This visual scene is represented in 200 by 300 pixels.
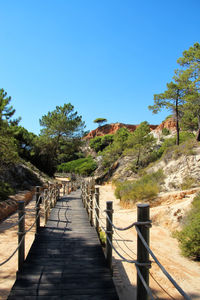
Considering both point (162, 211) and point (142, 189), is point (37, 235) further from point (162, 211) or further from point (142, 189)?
point (142, 189)

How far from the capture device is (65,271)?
393 centimetres

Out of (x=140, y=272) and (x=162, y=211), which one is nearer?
(x=140, y=272)

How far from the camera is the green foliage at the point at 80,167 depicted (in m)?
49.3

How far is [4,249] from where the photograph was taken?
6336mm

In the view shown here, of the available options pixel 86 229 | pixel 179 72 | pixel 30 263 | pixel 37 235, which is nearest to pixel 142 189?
pixel 86 229

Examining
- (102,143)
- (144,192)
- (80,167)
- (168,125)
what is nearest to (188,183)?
(144,192)

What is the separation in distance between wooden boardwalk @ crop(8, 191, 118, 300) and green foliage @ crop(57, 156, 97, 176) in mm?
42553

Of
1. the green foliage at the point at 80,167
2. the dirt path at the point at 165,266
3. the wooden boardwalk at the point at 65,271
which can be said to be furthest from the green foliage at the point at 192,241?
the green foliage at the point at 80,167

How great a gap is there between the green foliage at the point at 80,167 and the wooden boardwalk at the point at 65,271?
42.6m

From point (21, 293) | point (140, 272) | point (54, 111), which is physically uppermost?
point (54, 111)

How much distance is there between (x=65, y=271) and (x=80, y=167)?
→ 160ft

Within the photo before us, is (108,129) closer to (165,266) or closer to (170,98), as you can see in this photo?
(170,98)

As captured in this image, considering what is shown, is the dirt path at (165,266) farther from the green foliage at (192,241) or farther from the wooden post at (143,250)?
the wooden post at (143,250)

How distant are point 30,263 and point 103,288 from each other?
1553mm
